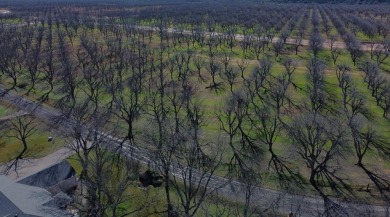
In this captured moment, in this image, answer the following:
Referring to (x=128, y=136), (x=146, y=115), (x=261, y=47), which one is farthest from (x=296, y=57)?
(x=128, y=136)

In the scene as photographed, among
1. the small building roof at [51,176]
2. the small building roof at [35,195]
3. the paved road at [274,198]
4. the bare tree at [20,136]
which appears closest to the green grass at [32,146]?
the bare tree at [20,136]

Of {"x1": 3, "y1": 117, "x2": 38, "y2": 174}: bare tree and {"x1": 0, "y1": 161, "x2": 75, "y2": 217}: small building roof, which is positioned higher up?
{"x1": 0, "y1": 161, "x2": 75, "y2": 217}: small building roof

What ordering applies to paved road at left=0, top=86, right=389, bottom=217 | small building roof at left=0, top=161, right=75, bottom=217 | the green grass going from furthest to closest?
1. the green grass
2. paved road at left=0, top=86, right=389, bottom=217
3. small building roof at left=0, top=161, right=75, bottom=217

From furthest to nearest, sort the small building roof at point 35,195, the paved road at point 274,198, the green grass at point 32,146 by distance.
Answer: the green grass at point 32,146 → the paved road at point 274,198 → the small building roof at point 35,195

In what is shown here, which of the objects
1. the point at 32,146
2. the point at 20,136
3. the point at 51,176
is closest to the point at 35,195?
the point at 51,176

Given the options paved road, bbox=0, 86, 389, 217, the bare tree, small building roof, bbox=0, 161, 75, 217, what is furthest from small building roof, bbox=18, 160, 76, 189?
the bare tree

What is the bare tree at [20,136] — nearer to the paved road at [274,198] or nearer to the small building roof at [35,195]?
the paved road at [274,198]

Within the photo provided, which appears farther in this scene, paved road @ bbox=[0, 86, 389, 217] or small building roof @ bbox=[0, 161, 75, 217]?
paved road @ bbox=[0, 86, 389, 217]

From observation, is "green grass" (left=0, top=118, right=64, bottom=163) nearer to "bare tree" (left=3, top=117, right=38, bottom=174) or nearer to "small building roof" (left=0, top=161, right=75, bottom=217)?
"bare tree" (left=3, top=117, right=38, bottom=174)

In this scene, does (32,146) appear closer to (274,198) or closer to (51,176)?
(51,176)

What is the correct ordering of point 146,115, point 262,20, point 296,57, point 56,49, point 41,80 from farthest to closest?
point 262,20
point 56,49
point 296,57
point 41,80
point 146,115

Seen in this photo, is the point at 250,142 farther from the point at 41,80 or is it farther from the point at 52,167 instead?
the point at 41,80
